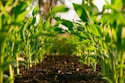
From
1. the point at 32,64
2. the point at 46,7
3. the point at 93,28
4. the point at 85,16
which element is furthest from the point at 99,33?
the point at 46,7

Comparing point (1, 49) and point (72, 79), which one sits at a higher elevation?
point (1, 49)

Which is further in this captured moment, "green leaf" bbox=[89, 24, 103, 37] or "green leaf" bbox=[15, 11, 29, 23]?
"green leaf" bbox=[89, 24, 103, 37]

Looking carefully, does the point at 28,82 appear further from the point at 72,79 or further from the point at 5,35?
the point at 5,35

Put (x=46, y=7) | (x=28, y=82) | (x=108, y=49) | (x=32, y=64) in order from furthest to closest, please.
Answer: (x=46, y=7)
(x=32, y=64)
(x=28, y=82)
(x=108, y=49)

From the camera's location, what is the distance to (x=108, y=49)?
201cm

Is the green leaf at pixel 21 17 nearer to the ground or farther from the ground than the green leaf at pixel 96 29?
farther from the ground

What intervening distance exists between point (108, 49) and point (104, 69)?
Answer: 230 mm

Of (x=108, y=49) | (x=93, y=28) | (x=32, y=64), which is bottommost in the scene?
(x=32, y=64)

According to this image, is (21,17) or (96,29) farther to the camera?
(96,29)

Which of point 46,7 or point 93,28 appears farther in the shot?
point 46,7

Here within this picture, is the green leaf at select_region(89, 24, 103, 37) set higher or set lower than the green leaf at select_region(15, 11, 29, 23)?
lower

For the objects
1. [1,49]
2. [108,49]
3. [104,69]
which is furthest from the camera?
[104,69]

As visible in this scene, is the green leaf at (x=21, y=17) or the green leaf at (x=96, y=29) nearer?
the green leaf at (x=21, y=17)

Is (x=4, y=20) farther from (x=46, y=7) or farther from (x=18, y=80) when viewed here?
(x=46, y=7)
